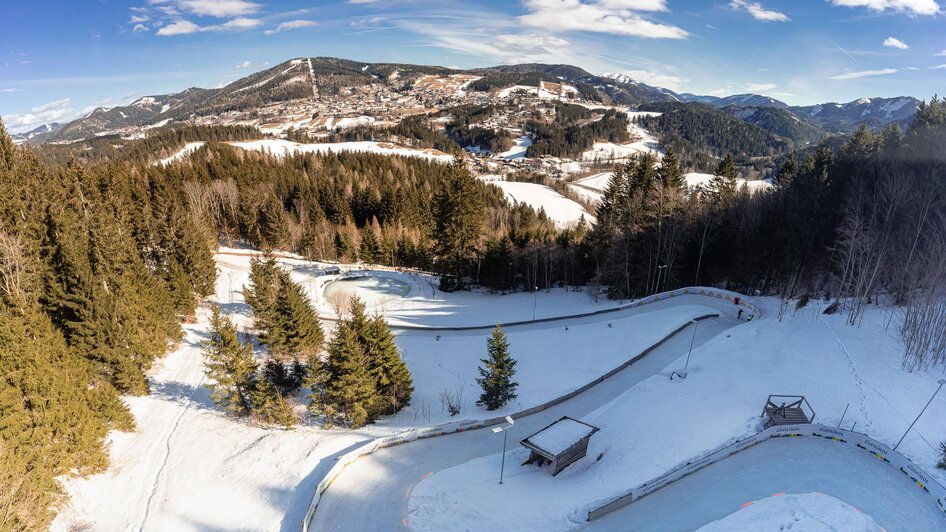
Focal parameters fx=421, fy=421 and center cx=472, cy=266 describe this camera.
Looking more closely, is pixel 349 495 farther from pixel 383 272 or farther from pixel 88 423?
pixel 383 272

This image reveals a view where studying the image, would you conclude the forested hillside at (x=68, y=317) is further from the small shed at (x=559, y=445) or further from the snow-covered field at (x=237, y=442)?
the small shed at (x=559, y=445)

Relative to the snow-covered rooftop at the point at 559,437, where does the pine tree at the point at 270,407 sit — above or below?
below

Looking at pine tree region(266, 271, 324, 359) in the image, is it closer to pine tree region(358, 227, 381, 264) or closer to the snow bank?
the snow bank

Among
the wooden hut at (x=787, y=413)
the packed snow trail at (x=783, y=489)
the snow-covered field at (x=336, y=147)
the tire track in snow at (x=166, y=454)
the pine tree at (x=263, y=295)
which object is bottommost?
the tire track in snow at (x=166, y=454)

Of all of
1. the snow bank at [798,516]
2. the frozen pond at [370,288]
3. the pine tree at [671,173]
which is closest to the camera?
the snow bank at [798,516]

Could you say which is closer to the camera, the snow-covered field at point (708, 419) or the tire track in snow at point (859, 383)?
the snow-covered field at point (708, 419)

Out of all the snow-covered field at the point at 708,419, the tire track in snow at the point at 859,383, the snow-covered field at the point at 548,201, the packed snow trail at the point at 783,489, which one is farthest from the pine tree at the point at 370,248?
the tire track in snow at the point at 859,383

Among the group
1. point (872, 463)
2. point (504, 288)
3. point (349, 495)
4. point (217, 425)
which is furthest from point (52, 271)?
point (872, 463)
